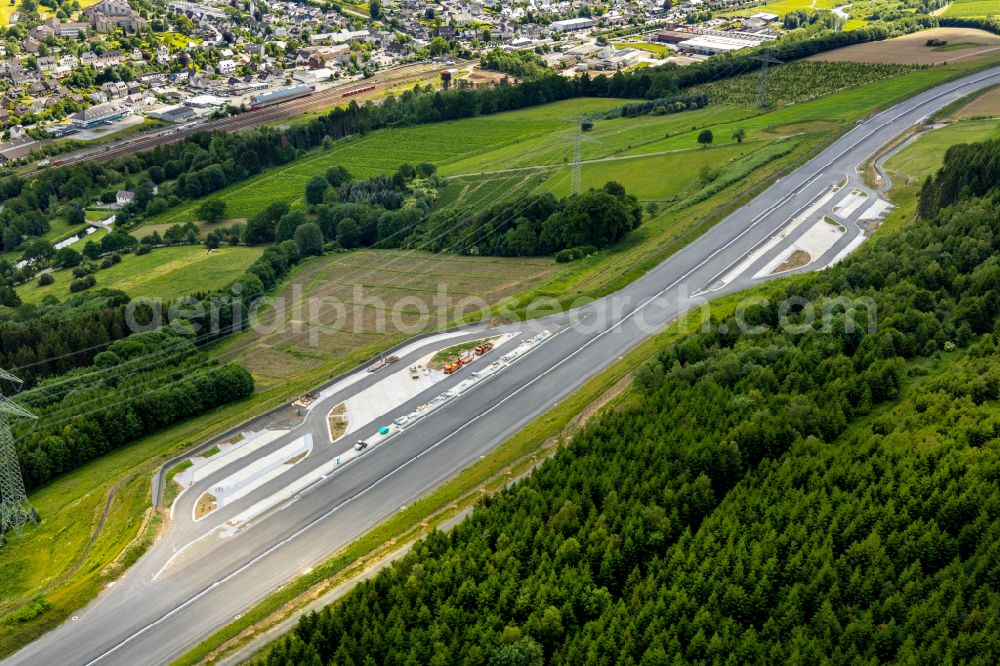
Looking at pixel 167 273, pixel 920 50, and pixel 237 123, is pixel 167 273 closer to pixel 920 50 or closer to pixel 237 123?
pixel 237 123

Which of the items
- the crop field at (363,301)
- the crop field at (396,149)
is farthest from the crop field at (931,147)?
the crop field at (396,149)

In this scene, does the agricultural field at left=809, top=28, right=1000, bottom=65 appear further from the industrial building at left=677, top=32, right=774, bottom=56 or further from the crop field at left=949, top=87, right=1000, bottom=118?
the crop field at left=949, top=87, right=1000, bottom=118

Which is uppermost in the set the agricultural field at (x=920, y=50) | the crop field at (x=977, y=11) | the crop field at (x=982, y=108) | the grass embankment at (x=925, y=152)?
the crop field at (x=977, y=11)

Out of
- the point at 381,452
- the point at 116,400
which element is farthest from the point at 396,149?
the point at 381,452

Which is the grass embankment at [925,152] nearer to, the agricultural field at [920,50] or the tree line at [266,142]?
the agricultural field at [920,50]

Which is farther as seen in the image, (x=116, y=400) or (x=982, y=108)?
(x=982, y=108)

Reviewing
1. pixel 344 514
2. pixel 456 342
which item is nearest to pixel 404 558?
pixel 344 514
